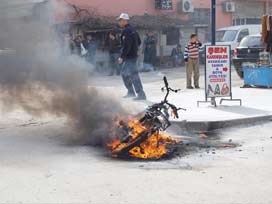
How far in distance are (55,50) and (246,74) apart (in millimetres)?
6812

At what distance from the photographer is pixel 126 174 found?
5.53 m

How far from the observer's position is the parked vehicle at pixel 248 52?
15.7 metres

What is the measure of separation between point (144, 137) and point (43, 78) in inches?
89.2

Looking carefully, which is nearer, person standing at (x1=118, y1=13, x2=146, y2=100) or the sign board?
the sign board

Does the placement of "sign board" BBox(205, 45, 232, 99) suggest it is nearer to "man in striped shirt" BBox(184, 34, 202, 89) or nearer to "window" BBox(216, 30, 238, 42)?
"man in striped shirt" BBox(184, 34, 202, 89)

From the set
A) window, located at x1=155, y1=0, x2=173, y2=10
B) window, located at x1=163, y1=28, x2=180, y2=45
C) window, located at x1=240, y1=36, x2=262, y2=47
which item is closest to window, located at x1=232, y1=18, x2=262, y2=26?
window, located at x1=155, y1=0, x2=173, y2=10

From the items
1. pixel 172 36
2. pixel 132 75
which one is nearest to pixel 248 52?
pixel 132 75

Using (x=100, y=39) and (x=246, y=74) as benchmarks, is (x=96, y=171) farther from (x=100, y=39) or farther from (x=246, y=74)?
(x=100, y=39)

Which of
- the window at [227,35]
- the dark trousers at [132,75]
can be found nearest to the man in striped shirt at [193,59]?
the dark trousers at [132,75]

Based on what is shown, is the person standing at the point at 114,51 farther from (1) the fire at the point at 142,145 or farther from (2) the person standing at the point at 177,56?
(1) the fire at the point at 142,145

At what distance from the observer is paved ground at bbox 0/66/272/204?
477 centimetres

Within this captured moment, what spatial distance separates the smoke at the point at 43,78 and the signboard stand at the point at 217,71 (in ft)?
9.14

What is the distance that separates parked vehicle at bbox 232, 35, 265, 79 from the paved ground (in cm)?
823

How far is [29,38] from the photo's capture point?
8.02 metres
